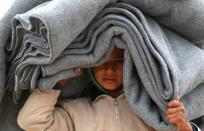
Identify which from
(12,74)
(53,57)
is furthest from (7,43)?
(53,57)

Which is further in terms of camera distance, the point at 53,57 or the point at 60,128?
the point at 60,128

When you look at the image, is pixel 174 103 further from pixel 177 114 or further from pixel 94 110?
pixel 94 110

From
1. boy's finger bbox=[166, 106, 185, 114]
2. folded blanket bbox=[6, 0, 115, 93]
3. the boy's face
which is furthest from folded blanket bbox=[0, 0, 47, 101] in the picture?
boy's finger bbox=[166, 106, 185, 114]

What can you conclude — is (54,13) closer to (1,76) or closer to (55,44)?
(55,44)

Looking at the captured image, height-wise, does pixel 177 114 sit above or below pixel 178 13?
below

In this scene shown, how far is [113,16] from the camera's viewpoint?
0.80m

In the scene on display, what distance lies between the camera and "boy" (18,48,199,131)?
3.01ft

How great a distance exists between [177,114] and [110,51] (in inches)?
7.5

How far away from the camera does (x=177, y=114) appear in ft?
2.66

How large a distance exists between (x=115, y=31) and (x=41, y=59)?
0.16 meters

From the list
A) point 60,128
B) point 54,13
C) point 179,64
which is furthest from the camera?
point 60,128

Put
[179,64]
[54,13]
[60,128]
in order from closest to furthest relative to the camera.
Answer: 1. [54,13]
2. [179,64]
3. [60,128]

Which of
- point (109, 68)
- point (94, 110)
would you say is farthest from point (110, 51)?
point (94, 110)

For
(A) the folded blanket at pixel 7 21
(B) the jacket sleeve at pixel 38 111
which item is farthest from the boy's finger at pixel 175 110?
(A) the folded blanket at pixel 7 21
